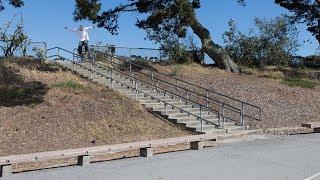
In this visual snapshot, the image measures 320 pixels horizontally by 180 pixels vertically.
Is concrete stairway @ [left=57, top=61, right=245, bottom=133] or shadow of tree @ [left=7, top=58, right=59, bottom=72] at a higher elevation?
shadow of tree @ [left=7, top=58, right=59, bottom=72]

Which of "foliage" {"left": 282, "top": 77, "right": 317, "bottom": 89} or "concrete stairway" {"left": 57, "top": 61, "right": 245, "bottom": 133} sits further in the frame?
"foliage" {"left": 282, "top": 77, "right": 317, "bottom": 89}

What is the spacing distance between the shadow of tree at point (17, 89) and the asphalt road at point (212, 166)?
7528 mm

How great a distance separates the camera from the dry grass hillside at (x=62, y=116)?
1672 centimetres

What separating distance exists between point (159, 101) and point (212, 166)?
11119 mm

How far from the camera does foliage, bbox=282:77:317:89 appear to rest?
31033 mm

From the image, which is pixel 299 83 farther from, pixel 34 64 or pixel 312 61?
pixel 34 64

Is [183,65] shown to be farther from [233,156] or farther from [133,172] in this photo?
[133,172]

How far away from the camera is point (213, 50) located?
109 ft

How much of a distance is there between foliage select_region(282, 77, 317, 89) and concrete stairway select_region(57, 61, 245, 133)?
9.52 m

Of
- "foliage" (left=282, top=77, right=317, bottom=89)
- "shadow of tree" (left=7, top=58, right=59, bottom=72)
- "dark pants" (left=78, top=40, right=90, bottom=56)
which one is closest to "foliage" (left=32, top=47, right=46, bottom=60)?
"shadow of tree" (left=7, top=58, right=59, bottom=72)

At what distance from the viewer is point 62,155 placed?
12281 millimetres

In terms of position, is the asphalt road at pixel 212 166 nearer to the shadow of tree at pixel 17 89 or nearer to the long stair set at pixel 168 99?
the long stair set at pixel 168 99

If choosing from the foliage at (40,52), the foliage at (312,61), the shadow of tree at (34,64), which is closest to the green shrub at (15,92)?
the shadow of tree at (34,64)

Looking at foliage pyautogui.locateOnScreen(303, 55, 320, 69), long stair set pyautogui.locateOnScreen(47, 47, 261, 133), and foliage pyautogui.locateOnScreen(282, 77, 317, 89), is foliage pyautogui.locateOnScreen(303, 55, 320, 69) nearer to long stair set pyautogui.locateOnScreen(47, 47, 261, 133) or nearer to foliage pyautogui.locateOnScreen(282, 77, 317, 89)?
foliage pyautogui.locateOnScreen(282, 77, 317, 89)
